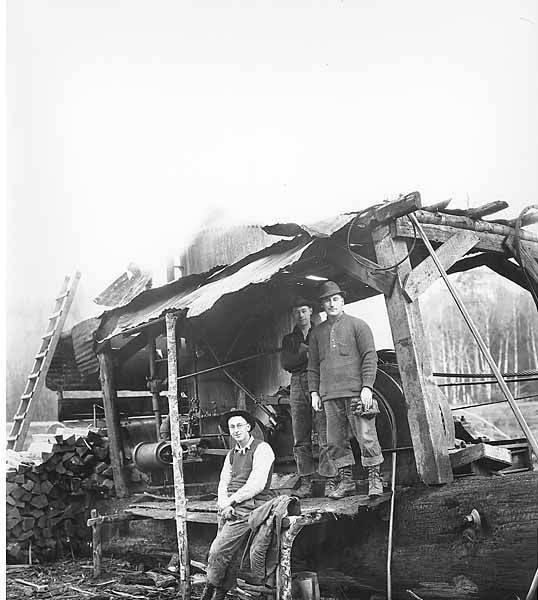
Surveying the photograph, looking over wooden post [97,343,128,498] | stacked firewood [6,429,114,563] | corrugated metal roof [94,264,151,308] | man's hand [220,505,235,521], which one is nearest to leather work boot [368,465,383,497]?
man's hand [220,505,235,521]

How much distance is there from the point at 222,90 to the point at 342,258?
4.78ft

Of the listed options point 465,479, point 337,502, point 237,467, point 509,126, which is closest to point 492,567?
point 465,479

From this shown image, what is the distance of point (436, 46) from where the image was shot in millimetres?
4441

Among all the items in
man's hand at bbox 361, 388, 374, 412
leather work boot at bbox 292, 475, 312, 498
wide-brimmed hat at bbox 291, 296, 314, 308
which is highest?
wide-brimmed hat at bbox 291, 296, 314, 308

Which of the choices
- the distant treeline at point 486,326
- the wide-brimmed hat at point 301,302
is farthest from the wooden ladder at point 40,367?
the distant treeline at point 486,326

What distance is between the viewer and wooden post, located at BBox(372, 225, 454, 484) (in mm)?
4719

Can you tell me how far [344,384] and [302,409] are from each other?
0.74m

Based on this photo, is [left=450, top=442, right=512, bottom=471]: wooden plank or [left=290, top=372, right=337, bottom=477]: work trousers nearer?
[left=450, top=442, right=512, bottom=471]: wooden plank

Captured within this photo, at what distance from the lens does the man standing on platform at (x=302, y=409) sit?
5.45m

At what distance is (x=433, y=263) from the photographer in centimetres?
500

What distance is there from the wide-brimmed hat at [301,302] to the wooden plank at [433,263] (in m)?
0.86

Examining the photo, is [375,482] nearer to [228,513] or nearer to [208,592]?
[228,513]

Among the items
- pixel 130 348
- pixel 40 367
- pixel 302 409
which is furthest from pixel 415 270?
pixel 130 348

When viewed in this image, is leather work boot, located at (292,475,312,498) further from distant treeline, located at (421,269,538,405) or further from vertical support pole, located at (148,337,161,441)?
vertical support pole, located at (148,337,161,441)
